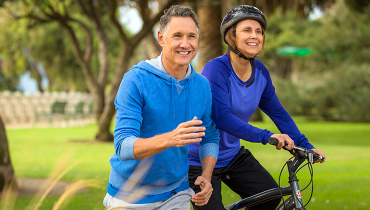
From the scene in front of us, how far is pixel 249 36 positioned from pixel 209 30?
10596 mm

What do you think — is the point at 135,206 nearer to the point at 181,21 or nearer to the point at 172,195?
the point at 172,195

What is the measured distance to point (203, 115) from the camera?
2.52 meters

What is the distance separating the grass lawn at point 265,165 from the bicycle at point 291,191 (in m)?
1.03

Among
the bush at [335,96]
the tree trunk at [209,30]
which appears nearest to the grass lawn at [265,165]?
the tree trunk at [209,30]

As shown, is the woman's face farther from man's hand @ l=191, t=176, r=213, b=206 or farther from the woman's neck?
man's hand @ l=191, t=176, r=213, b=206

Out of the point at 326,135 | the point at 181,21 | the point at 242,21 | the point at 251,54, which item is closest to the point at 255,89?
the point at 251,54

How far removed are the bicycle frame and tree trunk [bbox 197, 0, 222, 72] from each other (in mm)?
10245

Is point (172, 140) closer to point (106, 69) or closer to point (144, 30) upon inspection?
point (144, 30)

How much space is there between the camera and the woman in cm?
272

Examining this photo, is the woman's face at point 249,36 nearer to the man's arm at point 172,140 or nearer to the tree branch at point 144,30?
the man's arm at point 172,140

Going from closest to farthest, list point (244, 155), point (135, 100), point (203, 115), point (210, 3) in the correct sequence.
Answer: point (135, 100)
point (203, 115)
point (244, 155)
point (210, 3)

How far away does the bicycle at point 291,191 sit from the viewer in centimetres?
252

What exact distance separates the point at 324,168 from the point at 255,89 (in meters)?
7.35

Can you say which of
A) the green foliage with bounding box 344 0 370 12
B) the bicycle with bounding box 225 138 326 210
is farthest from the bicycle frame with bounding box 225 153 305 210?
the green foliage with bounding box 344 0 370 12
